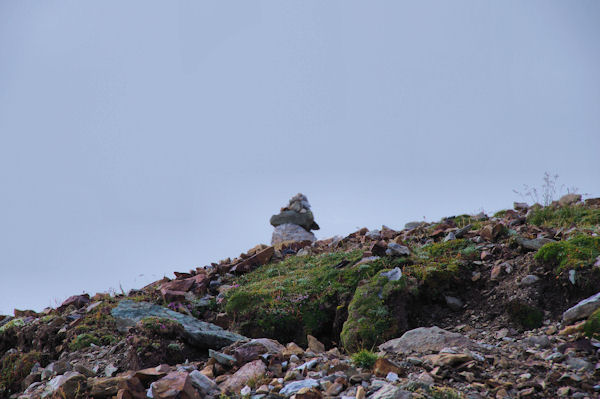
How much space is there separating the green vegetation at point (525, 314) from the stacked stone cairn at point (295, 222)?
17.0m

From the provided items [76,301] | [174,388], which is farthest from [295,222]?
[174,388]

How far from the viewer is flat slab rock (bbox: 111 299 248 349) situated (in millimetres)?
8906

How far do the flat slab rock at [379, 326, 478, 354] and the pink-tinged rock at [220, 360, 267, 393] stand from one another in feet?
6.63

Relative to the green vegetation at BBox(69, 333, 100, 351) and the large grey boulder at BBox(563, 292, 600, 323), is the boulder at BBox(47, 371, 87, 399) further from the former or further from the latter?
the large grey boulder at BBox(563, 292, 600, 323)

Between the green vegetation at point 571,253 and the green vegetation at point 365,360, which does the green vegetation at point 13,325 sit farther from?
the green vegetation at point 571,253

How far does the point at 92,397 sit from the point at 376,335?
4734 millimetres

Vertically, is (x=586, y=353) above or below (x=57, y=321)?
below

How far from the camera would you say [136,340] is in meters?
8.77

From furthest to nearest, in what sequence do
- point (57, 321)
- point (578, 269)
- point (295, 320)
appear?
point (57, 321)
point (295, 320)
point (578, 269)

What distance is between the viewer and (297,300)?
10664 millimetres

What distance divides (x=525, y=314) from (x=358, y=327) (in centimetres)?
287

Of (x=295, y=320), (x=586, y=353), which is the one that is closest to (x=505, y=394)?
(x=586, y=353)

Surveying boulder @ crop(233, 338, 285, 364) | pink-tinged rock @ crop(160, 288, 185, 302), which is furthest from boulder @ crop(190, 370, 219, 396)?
pink-tinged rock @ crop(160, 288, 185, 302)

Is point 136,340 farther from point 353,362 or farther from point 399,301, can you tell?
point 399,301
